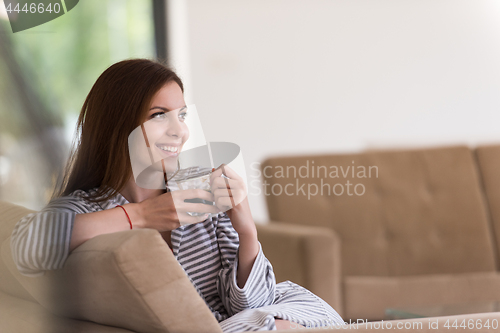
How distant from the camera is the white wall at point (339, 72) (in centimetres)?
109

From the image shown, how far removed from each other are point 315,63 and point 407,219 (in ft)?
1.73

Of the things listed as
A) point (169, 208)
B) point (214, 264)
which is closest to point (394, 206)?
point (214, 264)

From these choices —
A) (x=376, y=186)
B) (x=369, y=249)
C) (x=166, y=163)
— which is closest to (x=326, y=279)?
(x=369, y=249)

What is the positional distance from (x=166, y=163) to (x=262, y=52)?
691mm

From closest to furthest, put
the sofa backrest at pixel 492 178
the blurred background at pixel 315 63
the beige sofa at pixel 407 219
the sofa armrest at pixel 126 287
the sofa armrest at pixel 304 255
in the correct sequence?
1. the sofa armrest at pixel 126 287
2. the sofa armrest at pixel 304 255
3. the blurred background at pixel 315 63
4. the beige sofa at pixel 407 219
5. the sofa backrest at pixel 492 178

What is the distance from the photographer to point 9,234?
0.45 m

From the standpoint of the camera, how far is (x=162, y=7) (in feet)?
3.47

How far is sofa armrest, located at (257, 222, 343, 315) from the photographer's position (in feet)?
2.91

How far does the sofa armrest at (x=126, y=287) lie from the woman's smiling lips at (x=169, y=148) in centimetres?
16

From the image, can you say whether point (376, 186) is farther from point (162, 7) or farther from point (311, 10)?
point (162, 7)

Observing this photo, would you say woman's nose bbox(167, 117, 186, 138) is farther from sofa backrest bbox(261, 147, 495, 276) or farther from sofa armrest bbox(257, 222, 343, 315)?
sofa backrest bbox(261, 147, 495, 276)

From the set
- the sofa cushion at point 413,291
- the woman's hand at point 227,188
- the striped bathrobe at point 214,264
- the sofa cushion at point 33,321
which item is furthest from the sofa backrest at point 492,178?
the sofa cushion at point 33,321

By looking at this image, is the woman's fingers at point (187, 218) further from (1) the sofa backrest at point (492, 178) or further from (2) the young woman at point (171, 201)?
(1) the sofa backrest at point (492, 178)

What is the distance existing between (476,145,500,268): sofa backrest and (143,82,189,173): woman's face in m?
1.08
